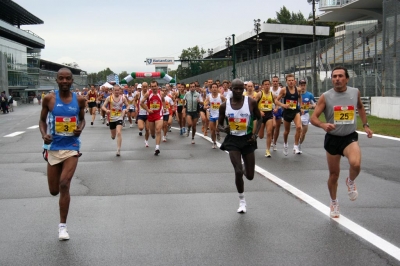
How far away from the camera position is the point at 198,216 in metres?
7.31

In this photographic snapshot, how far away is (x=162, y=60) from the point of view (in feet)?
322

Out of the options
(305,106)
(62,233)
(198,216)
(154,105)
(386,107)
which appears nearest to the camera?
(62,233)

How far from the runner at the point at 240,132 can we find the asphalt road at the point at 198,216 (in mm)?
621

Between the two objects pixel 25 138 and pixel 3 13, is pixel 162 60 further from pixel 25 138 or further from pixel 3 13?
pixel 25 138

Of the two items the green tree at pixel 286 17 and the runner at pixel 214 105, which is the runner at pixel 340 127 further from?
the green tree at pixel 286 17

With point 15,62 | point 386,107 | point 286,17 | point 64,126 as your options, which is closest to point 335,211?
point 64,126

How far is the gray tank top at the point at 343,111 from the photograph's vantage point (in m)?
7.02

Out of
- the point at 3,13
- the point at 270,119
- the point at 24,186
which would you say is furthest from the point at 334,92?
the point at 3,13

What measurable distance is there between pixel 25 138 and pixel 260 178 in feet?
42.3

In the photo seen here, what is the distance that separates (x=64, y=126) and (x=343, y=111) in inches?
138

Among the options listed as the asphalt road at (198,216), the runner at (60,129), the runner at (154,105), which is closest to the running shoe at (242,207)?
the asphalt road at (198,216)

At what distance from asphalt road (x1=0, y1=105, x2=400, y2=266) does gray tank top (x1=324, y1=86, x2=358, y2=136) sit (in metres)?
1.14

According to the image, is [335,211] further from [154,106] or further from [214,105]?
[214,105]

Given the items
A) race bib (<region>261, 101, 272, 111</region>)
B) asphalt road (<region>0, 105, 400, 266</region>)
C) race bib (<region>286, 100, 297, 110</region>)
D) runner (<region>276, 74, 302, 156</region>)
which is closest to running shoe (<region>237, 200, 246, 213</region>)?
asphalt road (<region>0, 105, 400, 266</region>)
